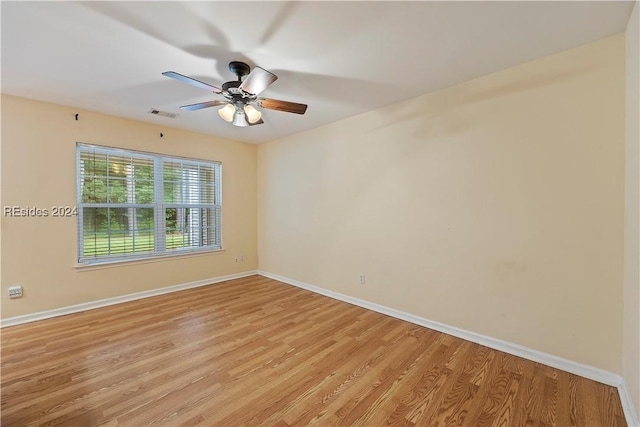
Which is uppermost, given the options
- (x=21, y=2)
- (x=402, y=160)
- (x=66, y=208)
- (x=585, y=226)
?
(x=21, y=2)

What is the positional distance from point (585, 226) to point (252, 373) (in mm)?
2836

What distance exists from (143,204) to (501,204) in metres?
4.54

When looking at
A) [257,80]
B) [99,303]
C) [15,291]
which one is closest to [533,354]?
[257,80]

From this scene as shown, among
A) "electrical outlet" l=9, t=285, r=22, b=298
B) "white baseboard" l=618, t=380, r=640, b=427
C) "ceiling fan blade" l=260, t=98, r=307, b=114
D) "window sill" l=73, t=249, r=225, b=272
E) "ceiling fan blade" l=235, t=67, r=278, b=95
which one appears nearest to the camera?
"white baseboard" l=618, t=380, r=640, b=427

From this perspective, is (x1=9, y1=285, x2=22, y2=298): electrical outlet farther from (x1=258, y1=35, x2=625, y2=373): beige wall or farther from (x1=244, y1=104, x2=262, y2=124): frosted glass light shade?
(x1=258, y1=35, x2=625, y2=373): beige wall

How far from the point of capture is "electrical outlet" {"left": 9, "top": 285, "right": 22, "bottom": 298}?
9.68ft

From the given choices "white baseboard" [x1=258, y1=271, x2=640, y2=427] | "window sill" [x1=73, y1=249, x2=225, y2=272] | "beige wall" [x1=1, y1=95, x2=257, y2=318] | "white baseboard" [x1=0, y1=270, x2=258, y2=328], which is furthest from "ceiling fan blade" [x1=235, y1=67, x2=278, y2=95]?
"white baseboard" [x1=0, y1=270, x2=258, y2=328]

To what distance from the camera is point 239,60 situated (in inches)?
89.7

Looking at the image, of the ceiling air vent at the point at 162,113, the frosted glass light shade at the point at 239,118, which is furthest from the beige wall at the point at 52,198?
the frosted glass light shade at the point at 239,118

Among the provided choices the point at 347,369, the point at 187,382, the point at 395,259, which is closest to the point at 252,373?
the point at 187,382

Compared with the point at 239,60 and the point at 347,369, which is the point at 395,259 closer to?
the point at 347,369

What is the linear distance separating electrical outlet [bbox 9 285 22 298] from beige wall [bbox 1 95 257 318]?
0.04m

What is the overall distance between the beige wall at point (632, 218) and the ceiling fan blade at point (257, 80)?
229 centimetres

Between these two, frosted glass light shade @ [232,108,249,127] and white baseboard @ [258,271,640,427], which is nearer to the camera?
white baseboard @ [258,271,640,427]
